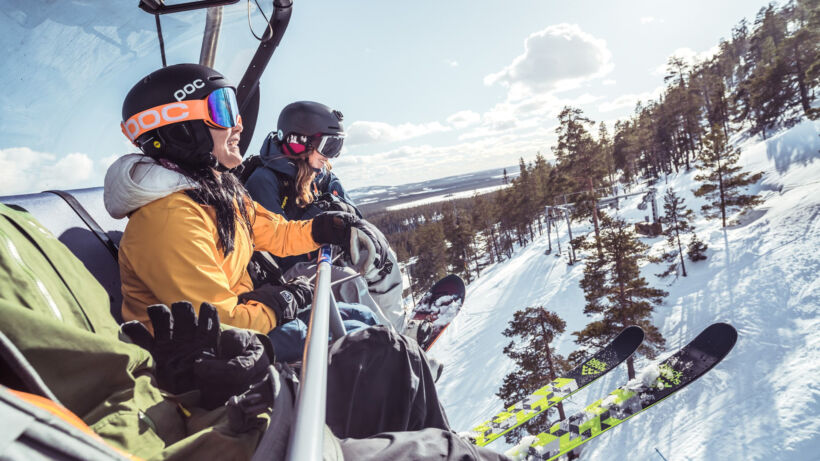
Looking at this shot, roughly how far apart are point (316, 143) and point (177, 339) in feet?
11.8

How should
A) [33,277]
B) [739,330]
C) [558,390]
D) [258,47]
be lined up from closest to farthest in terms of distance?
[33,277]
[258,47]
[558,390]
[739,330]

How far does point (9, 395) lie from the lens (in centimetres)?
44

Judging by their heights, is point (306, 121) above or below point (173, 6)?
below

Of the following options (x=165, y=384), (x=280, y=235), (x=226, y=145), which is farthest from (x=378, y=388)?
(x=280, y=235)

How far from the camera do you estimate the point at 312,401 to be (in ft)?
2.52

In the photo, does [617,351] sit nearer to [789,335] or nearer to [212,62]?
[212,62]

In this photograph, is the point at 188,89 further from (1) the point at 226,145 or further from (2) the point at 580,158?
(2) the point at 580,158

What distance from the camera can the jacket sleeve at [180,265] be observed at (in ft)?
6.20

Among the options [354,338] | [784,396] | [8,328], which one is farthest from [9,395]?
[784,396]

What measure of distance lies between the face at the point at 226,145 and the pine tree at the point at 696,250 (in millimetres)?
31215

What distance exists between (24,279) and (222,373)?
0.66 meters

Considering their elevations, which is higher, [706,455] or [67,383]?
[67,383]

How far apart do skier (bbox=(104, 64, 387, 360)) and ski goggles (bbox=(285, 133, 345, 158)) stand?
177cm

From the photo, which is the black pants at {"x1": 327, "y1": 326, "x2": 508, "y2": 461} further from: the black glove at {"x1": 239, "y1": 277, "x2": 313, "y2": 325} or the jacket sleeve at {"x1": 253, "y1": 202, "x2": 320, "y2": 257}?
the jacket sleeve at {"x1": 253, "y1": 202, "x2": 320, "y2": 257}
